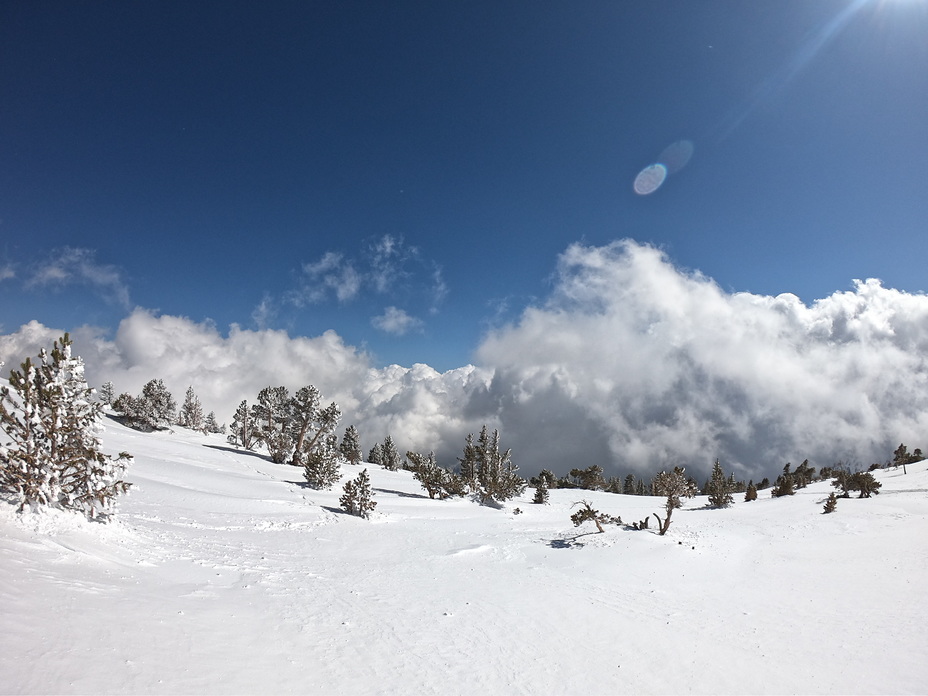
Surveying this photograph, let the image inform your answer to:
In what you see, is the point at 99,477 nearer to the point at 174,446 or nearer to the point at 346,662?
the point at 346,662

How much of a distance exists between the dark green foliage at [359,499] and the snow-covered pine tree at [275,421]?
22.0m

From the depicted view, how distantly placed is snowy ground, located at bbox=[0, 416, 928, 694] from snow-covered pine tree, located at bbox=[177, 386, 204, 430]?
86918mm

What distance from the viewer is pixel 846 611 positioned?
425 inches

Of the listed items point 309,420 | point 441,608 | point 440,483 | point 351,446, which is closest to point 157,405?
point 351,446

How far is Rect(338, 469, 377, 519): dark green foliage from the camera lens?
23594mm

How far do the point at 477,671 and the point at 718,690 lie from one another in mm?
4217

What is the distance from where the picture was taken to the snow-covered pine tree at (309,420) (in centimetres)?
4391

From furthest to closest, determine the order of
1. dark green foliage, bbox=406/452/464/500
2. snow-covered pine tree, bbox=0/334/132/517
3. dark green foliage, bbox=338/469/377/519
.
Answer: dark green foliage, bbox=406/452/464/500 → dark green foliage, bbox=338/469/377/519 → snow-covered pine tree, bbox=0/334/132/517

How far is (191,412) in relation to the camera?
94688 millimetres

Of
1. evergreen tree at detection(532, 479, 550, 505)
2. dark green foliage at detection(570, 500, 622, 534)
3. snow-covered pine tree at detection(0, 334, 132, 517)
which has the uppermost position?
snow-covered pine tree at detection(0, 334, 132, 517)

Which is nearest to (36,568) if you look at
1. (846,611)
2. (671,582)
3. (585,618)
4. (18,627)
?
(18,627)

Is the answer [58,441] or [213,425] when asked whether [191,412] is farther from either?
[58,441]

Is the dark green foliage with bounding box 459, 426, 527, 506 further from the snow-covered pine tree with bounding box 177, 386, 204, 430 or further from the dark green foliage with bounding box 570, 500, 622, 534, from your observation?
the snow-covered pine tree with bounding box 177, 386, 204, 430

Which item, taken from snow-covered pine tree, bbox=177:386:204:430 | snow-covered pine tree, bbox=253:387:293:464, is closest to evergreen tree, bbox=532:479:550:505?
snow-covered pine tree, bbox=253:387:293:464
